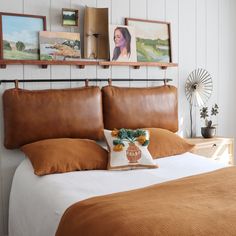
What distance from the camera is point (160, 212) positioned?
4.83ft

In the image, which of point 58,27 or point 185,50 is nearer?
point 58,27

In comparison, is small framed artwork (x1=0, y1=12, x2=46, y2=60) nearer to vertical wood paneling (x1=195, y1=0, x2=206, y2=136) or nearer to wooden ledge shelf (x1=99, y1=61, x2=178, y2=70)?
wooden ledge shelf (x1=99, y1=61, x2=178, y2=70)

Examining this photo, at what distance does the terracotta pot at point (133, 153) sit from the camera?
92.7 inches

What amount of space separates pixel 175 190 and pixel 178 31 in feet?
6.57

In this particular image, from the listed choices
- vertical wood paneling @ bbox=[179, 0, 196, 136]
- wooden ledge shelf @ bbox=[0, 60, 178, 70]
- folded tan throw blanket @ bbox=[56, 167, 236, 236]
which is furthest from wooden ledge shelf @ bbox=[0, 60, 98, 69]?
folded tan throw blanket @ bbox=[56, 167, 236, 236]

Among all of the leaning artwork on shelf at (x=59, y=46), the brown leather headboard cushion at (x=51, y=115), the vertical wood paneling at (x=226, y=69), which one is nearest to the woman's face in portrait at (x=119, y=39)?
the leaning artwork on shelf at (x=59, y=46)

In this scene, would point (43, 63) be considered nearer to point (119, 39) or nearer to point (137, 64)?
point (119, 39)

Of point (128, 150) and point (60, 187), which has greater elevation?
point (128, 150)

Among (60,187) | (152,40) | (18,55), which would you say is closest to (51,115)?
(18,55)

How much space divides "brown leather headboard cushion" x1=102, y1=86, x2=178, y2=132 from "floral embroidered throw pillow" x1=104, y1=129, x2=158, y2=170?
385 mm

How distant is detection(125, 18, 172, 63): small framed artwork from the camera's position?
10.2 ft

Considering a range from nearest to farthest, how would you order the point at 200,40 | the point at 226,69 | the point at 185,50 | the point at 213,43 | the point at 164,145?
the point at 164,145 → the point at 185,50 → the point at 200,40 → the point at 213,43 → the point at 226,69

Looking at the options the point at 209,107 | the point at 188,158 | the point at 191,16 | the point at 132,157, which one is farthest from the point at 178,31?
the point at 132,157

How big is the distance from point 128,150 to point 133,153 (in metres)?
0.04
